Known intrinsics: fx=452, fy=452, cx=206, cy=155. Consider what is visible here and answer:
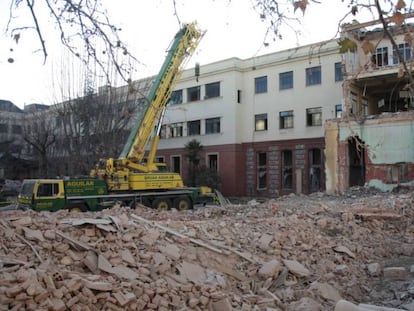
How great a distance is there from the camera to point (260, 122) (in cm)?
3638

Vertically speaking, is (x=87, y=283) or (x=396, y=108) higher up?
(x=396, y=108)

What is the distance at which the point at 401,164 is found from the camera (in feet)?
75.7

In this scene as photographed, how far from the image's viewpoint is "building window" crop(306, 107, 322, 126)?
32781 mm

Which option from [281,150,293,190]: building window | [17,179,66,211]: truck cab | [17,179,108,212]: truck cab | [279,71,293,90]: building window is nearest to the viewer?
[17,179,66,211]: truck cab

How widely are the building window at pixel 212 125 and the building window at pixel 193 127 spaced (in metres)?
1.14

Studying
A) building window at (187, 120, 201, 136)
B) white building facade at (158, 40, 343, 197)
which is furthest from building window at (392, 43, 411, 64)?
building window at (187, 120, 201, 136)

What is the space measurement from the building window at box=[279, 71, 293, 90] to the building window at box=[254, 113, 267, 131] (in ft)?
8.83

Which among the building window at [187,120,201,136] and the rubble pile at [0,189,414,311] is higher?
the building window at [187,120,201,136]

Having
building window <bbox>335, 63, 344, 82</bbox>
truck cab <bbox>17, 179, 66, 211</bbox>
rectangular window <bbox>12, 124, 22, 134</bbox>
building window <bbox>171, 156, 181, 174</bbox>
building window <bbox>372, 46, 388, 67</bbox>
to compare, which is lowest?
truck cab <bbox>17, 179, 66, 211</bbox>

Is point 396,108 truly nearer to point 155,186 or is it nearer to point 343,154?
point 343,154

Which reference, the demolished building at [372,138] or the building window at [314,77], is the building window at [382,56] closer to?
the demolished building at [372,138]

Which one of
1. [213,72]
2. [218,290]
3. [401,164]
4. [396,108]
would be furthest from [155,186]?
[213,72]

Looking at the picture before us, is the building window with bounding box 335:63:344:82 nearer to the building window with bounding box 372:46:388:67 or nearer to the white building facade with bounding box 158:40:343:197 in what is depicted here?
the white building facade with bounding box 158:40:343:197

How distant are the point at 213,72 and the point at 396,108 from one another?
611 inches
